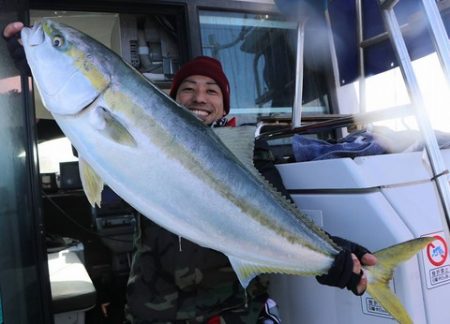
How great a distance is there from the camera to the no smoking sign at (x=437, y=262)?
1536mm

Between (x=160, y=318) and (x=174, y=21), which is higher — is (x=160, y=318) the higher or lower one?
the lower one

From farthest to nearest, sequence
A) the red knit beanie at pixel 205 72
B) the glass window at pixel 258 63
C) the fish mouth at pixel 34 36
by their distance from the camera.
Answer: the glass window at pixel 258 63, the red knit beanie at pixel 205 72, the fish mouth at pixel 34 36

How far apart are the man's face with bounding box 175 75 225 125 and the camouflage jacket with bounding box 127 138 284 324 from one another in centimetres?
53

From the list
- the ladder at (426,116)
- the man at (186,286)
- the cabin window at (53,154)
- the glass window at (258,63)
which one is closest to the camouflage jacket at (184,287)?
the man at (186,286)

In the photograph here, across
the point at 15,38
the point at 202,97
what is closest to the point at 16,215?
the point at 15,38

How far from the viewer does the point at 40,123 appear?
5.50 meters

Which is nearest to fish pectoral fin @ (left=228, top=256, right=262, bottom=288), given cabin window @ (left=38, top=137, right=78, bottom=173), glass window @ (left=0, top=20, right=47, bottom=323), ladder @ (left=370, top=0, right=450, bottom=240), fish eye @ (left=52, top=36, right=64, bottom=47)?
ladder @ (left=370, top=0, right=450, bottom=240)

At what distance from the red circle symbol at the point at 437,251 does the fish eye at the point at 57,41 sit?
147 centimetres

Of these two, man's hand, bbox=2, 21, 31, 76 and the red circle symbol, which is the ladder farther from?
man's hand, bbox=2, 21, 31, 76

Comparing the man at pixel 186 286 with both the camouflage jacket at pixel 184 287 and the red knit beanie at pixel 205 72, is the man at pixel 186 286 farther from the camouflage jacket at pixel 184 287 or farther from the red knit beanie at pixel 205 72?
the red knit beanie at pixel 205 72

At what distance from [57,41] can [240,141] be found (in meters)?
0.67

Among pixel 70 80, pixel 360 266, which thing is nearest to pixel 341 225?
pixel 360 266

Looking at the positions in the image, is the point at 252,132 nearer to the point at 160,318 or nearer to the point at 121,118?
the point at 121,118

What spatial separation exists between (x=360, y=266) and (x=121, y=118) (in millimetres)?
975
